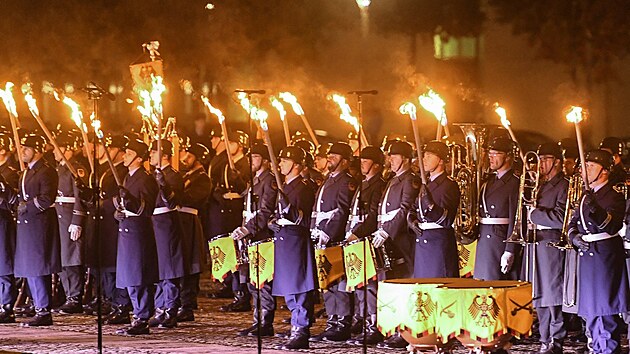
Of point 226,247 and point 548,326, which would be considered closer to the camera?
point 548,326

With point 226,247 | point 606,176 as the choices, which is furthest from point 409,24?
point 606,176

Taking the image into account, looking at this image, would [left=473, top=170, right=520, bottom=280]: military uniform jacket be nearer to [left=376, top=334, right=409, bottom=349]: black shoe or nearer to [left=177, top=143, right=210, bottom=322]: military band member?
[left=376, top=334, right=409, bottom=349]: black shoe

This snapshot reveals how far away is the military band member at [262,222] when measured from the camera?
1281 cm

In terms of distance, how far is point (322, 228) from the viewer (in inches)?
494

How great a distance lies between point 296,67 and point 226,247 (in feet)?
25.4

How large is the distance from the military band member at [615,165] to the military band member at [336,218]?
2296 millimetres

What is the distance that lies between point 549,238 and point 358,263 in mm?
1713

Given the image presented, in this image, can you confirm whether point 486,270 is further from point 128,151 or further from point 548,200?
point 128,151

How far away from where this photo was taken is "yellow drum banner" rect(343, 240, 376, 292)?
1209 cm

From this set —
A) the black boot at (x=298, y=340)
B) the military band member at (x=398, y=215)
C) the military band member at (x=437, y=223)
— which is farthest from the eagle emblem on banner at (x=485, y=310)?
the black boot at (x=298, y=340)

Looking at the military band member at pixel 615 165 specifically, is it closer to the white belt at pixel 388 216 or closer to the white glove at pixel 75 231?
the white belt at pixel 388 216

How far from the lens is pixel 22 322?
14062mm

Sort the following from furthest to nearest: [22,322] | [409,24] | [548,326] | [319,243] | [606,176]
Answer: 1. [409,24]
2. [22,322]
3. [319,243]
4. [548,326]
5. [606,176]

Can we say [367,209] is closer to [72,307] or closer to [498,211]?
[498,211]
